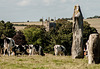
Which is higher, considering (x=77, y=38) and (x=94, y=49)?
(x=77, y=38)

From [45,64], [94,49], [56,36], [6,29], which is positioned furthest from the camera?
[6,29]

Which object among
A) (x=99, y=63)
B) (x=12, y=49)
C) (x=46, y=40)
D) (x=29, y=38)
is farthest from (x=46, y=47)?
(x=99, y=63)

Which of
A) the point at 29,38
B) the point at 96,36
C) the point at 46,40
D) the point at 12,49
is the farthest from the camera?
the point at 29,38

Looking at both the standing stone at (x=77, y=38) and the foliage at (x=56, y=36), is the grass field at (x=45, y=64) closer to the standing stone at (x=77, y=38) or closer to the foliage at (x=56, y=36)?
the standing stone at (x=77, y=38)

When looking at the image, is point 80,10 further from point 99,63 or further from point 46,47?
point 46,47

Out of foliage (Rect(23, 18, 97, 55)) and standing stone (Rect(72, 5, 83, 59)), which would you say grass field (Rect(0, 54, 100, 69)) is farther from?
foliage (Rect(23, 18, 97, 55))

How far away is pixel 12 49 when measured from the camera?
2625 centimetres

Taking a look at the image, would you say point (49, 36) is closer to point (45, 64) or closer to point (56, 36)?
point (56, 36)

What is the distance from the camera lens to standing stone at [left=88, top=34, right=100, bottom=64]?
1483 cm

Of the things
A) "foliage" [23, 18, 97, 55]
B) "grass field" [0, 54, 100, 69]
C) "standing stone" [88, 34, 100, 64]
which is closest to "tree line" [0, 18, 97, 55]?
"foliage" [23, 18, 97, 55]

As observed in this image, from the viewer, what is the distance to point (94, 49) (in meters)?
14.9

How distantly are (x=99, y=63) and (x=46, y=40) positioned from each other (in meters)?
58.3

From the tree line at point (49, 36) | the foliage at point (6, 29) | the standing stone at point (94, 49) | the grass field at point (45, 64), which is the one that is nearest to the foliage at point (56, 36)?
the tree line at point (49, 36)

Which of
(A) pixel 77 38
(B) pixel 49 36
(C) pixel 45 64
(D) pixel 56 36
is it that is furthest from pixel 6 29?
(C) pixel 45 64
